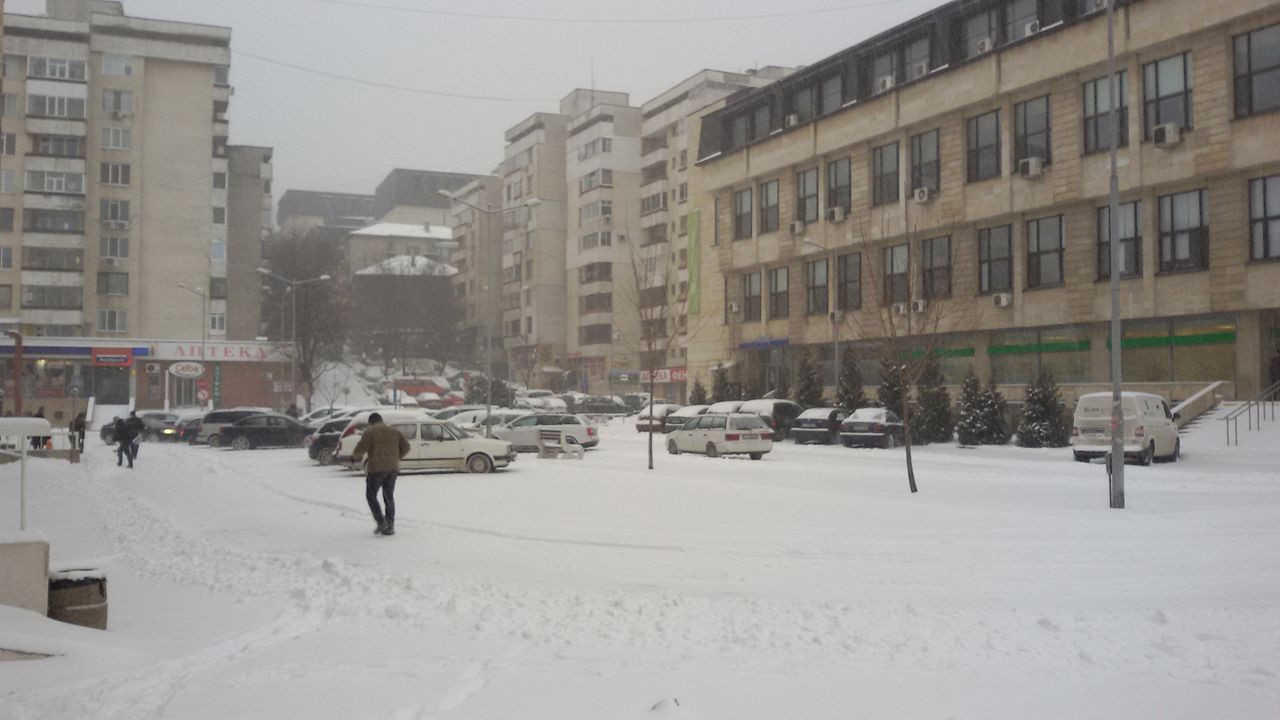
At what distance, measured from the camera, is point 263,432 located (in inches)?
1516

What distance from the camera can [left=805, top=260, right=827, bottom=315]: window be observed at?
54.6 m

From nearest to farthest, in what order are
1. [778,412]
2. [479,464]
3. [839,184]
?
[479,464] → [778,412] → [839,184]

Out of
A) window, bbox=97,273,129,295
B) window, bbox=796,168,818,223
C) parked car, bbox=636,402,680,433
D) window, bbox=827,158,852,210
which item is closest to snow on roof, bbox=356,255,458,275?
window, bbox=97,273,129,295

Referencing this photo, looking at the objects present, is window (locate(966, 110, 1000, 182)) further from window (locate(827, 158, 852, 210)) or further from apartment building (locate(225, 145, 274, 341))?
apartment building (locate(225, 145, 274, 341))

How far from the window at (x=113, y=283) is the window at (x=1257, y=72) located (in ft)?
215

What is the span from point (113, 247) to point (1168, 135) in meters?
63.7

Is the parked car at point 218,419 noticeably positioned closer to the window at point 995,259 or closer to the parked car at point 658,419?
the parked car at point 658,419

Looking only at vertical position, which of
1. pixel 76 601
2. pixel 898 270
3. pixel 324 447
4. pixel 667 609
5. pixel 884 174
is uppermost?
pixel 884 174

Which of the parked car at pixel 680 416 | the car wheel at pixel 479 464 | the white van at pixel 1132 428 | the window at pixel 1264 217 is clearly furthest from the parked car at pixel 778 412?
the car wheel at pixel 479 464

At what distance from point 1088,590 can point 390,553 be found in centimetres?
789

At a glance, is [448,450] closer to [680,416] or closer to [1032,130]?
[680,416]

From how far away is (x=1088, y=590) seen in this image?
9.96 metres

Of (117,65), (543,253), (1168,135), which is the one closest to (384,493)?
(1168,135)

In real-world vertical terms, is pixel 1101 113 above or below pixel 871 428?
above
